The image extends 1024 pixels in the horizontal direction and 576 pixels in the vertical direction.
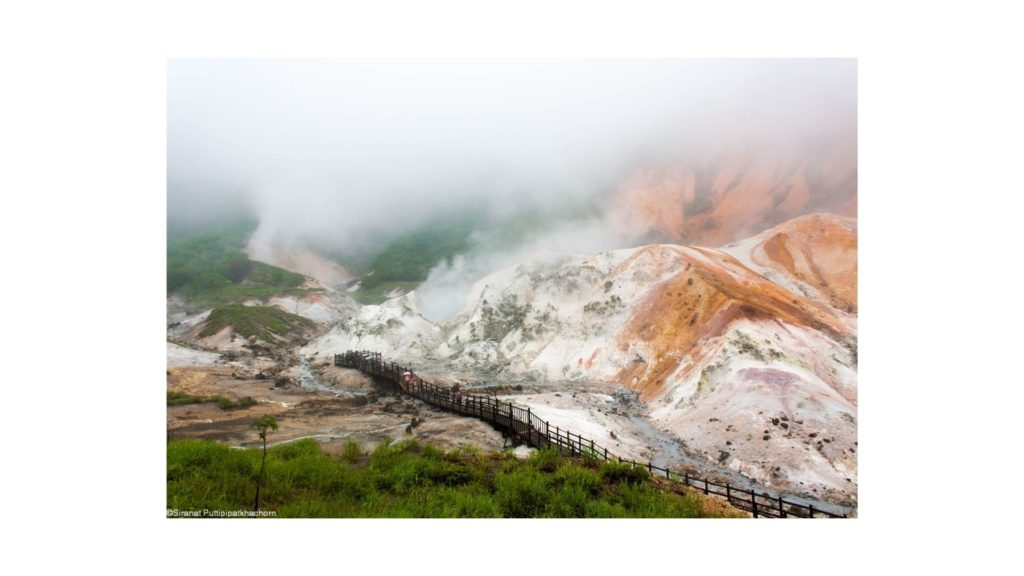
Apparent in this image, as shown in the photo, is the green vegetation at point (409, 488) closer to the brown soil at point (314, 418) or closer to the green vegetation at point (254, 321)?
the brown soil at point (314, 418)

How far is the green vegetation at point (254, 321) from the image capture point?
64.0 ft

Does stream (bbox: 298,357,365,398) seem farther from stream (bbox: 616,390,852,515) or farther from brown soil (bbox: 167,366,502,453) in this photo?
stream (bbox: 616,390,852,515)

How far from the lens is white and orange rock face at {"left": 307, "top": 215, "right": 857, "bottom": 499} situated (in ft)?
26.1

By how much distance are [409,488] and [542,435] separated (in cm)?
356

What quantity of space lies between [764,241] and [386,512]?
17.7m

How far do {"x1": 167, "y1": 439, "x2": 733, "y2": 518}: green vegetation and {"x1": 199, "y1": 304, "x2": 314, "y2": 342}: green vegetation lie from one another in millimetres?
16727

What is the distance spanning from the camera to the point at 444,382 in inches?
667

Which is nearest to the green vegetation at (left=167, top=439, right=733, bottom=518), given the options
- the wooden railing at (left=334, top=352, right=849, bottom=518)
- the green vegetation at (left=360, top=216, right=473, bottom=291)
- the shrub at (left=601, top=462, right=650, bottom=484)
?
the shrub at (left=601, top=462, right=650, bottom=484)

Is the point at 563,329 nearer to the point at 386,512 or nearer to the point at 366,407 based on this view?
the point at 366,407

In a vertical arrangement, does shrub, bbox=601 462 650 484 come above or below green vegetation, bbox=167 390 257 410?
above

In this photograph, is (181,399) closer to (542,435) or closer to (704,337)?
(542,435)

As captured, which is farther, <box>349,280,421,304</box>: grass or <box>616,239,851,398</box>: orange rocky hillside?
<box>349,280,421,304</box>: grass

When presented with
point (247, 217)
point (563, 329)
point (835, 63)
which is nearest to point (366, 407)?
point (247, 217)

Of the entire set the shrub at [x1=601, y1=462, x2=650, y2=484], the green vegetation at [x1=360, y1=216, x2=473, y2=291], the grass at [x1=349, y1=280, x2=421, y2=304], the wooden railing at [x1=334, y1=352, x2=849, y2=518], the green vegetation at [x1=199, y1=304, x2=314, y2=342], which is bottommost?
the wooden railing at [x1=334, y1=352, x2=849, y2=518]
